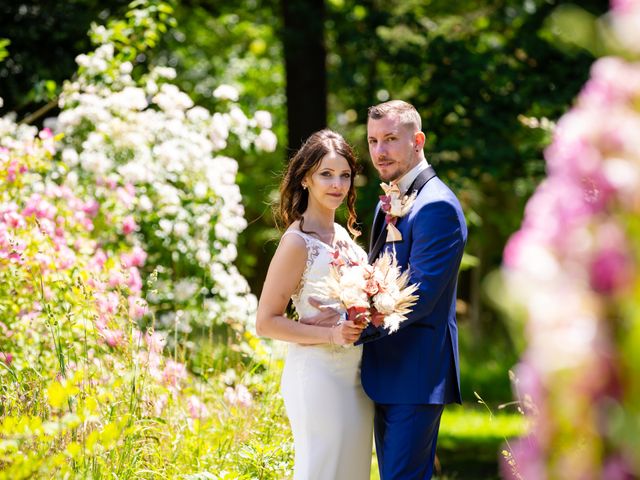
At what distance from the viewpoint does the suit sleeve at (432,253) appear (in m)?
3.93

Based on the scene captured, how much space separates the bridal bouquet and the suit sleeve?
0.24 meters

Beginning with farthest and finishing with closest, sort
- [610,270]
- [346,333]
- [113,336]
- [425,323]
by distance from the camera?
[113,336] < [425,323] < [346,333] < [610,270]

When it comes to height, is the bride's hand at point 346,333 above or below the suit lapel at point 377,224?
below

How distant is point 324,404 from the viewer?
13.5ft

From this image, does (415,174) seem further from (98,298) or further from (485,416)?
(485,416)

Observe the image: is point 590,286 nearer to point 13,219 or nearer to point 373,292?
point 373,292

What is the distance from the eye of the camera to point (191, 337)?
8.21 meters

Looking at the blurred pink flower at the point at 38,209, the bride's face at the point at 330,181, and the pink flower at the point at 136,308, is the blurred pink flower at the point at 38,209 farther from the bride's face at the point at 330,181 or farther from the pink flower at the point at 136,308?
the bride's face at the point at 330,181

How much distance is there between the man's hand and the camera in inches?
165

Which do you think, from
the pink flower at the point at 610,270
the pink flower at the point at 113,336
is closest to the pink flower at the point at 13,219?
the pink flower at the point at 113,336

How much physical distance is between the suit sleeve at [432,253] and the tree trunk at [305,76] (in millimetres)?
5983

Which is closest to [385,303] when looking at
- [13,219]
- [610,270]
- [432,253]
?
[432,253]

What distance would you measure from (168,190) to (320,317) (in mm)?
3070

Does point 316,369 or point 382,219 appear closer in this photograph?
point 316,369
